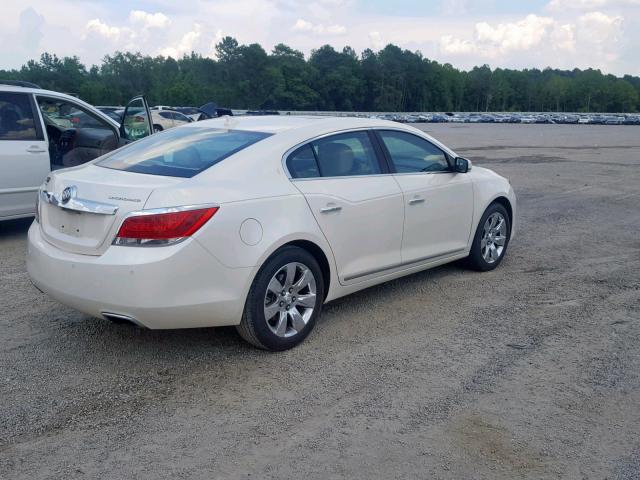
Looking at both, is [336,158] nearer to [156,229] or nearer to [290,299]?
[290,299]

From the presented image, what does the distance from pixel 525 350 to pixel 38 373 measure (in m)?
3.26

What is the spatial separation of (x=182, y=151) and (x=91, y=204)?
3.10 ft

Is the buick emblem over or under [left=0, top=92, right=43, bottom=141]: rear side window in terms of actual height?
under

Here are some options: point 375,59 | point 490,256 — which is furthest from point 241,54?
point 490,256

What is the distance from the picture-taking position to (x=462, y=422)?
12.8 feet

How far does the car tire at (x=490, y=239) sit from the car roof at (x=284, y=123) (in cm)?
153

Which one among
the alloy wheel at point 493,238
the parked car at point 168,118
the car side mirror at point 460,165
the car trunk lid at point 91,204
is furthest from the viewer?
the parked car at point 168,118

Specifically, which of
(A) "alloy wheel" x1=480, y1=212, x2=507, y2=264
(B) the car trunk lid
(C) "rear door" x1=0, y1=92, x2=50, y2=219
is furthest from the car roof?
(C) "rear door" x1=0, y1=92, x2=50, y2=219

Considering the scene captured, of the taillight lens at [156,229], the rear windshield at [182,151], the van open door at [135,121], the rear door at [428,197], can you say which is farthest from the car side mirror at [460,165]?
the van open door at [135,121]

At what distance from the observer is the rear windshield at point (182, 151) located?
15.9 feet

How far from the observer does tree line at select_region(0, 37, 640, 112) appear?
107 meters

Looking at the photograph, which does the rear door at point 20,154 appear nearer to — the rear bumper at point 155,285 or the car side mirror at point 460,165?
the rear bumper at point 155,285

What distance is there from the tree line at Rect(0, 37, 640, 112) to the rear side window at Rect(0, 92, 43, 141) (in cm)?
8535

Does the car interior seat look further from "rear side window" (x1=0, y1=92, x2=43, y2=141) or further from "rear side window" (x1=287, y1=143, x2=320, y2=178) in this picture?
"rear side window" (x1=0, y1=92, x2=43, y2=141)
